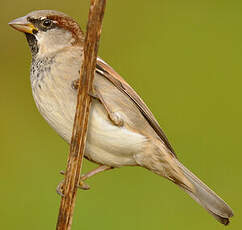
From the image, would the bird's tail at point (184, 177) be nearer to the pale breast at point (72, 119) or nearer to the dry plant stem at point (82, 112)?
the pale breast at point (72, 119)

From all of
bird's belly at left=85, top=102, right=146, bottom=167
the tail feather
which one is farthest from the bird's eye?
the tail feather

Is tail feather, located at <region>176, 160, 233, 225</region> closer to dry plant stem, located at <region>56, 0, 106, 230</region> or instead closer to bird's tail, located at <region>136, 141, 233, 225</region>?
bird's tail, located at <region>136, 141, 233, 225</region>

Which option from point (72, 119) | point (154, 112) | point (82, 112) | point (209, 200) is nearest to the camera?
point (82, 112)

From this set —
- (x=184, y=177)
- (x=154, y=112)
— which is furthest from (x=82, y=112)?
(x=154, y=112)

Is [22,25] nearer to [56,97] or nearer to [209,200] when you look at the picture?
[56,97]

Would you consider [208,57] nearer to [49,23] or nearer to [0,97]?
[0,97]

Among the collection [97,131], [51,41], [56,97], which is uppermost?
[51,41]

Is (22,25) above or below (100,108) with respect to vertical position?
above

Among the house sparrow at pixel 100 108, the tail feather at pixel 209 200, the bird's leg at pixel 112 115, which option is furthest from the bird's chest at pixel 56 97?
the tail feather at pixel 209 200
